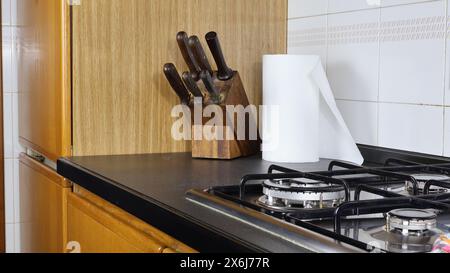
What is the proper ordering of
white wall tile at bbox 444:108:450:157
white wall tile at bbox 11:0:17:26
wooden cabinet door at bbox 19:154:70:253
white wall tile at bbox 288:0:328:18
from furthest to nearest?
1. white wall tile at bbox 11:0:17:26
2. white wall tile at bbox 288:0:328:18
3. wooden cabinet door at bbox 19:154:70:253
4. white wall tile at bbox 444:108:450:157

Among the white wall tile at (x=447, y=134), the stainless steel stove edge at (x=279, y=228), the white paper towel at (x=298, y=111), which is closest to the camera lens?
the stainless steel stove edge at (x=279, y=228)

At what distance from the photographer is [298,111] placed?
157 cm

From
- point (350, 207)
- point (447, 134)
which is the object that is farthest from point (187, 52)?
point (350, 207)

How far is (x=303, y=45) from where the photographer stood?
1863 millimetres

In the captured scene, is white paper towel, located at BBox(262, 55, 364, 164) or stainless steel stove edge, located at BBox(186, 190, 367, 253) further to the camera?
white paper towel, located at BBox(262, 55, 364, 164)

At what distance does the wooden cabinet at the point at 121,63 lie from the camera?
64.8 inches

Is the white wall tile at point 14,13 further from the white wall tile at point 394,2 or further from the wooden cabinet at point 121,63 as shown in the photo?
the white wall tile at point 394,2

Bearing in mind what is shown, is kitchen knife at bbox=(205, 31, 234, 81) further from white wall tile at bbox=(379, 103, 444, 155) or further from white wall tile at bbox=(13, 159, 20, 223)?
white wall tile at bbox=(13, 159, 20, 223)

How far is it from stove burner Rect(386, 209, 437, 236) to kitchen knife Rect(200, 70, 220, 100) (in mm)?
828

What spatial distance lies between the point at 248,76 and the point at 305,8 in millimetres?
248

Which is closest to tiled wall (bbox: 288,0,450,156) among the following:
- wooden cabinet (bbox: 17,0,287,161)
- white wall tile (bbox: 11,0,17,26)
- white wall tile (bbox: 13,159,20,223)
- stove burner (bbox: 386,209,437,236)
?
wooden cabinet (bbox: 17,0,287,161)

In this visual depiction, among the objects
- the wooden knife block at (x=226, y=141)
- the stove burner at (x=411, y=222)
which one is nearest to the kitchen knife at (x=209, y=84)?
the wooden knife block at (x=226, y=141)

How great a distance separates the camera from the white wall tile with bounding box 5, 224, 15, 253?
2336 mm
